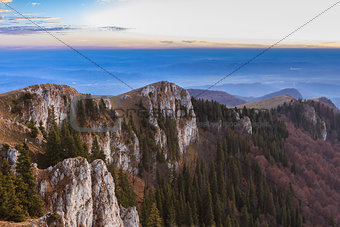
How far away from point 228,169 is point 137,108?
44980 millimetres

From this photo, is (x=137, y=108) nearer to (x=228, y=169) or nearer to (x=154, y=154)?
(x=154, y=154)

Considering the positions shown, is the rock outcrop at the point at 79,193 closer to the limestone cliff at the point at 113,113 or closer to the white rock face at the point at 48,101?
the limestone cliff at the point at 113,113

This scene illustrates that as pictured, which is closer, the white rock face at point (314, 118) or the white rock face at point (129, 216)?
the white rock face at point (129, 216)

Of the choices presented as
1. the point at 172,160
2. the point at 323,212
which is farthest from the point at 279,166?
the point at 172,160

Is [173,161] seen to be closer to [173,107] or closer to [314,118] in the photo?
[173,107]

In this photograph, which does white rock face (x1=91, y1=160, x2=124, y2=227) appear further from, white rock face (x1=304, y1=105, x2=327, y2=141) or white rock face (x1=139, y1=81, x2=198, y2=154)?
white rock face (x1=304, y1=105, x2=327, y2=141)

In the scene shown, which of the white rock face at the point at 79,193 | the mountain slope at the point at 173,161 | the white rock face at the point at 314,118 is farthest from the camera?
the white rock face at the point at 314,118

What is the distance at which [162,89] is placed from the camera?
108 m

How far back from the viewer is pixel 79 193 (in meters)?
32.0

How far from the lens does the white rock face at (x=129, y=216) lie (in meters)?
44.1

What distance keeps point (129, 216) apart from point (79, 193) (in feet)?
51.3

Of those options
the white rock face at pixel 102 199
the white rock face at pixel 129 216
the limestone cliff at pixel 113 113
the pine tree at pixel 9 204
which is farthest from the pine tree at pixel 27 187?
the white rock face at pixel 129 216

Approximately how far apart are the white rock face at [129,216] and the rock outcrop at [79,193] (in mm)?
6296

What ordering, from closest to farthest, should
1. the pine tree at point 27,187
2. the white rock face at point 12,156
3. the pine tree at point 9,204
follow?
the pine tree at point 9,204 → the pine tree at point 27,187 → the white rock face at point 12,156
